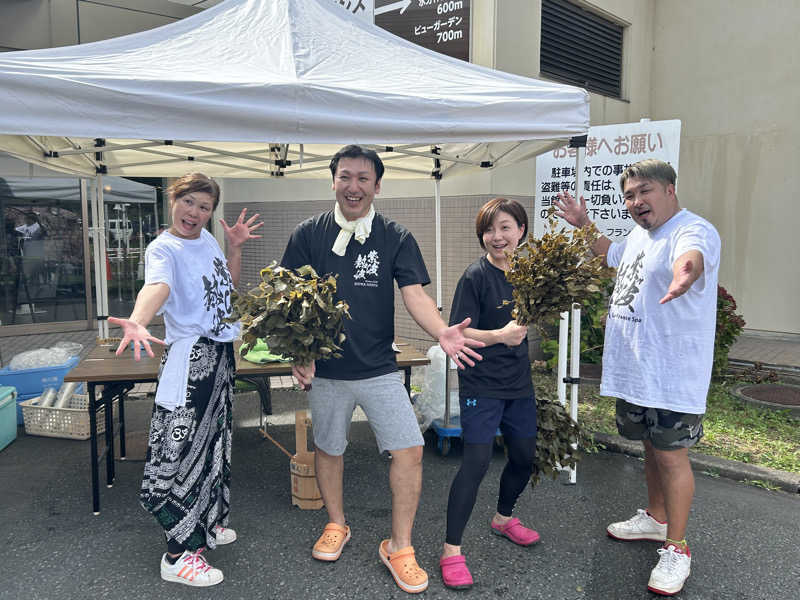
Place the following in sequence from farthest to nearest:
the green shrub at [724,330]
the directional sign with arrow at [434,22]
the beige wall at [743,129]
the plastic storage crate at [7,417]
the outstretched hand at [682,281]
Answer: the beige wall at [743,129] < the directional sign with arrow at [434,22] < the green shrub at [724,330] < the plastic storage crate at [7,417] < the outstretched hand at [682,281]

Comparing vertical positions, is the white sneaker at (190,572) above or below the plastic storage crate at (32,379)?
below

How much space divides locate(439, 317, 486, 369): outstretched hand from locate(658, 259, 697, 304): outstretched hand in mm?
760

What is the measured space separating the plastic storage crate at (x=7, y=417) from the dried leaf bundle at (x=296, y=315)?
2.85 meters

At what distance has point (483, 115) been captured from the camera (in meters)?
2.98

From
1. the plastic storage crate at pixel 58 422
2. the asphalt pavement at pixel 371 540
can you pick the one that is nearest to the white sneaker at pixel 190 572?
the asphalt pavement at pixel 371 540

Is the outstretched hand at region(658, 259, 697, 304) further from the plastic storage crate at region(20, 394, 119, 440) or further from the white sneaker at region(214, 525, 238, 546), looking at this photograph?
the plastic storage crate at region(20, 394, 119, 440)

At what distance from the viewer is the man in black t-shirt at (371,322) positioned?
9.00ft

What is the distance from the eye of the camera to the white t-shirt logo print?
2787 millimetres

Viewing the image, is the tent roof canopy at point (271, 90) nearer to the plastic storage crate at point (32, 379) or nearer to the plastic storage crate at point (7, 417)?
the plastic storage crate at point (7, 417)

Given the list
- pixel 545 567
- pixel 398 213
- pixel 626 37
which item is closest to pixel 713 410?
pixel 545 567

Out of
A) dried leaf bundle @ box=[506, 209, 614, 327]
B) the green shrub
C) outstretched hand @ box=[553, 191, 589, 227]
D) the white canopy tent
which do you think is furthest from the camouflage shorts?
the green shrub

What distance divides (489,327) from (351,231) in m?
0.76

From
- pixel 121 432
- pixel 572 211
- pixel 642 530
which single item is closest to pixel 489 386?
pixel 572 211

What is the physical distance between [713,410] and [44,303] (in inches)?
344
